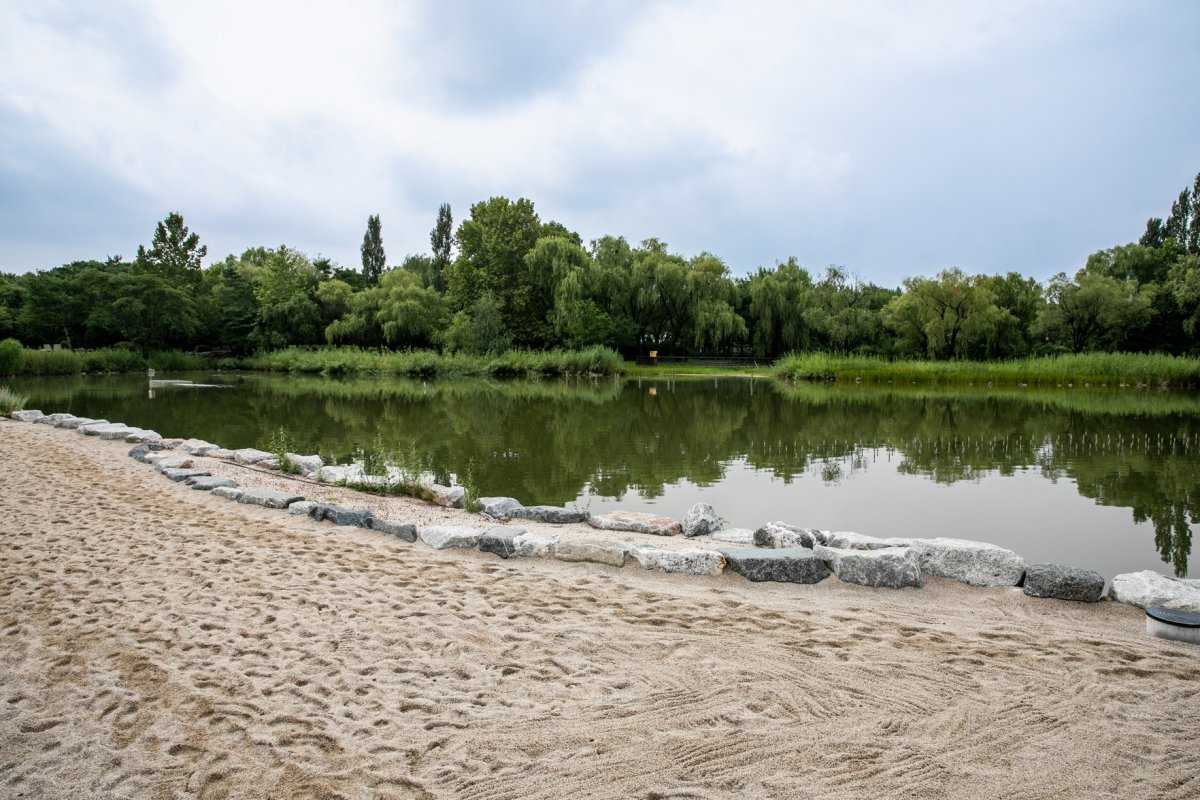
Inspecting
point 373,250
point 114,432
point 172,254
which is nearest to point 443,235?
point 373,250

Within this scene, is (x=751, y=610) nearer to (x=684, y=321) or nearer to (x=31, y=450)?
(x=31, y=450)

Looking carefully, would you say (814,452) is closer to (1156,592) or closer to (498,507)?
(498,507)

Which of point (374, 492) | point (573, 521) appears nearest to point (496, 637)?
point (573, 521)

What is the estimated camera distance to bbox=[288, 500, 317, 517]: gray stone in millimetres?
6684

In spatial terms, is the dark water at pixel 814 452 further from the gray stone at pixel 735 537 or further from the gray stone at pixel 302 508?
the gray stone at pixel 302 508

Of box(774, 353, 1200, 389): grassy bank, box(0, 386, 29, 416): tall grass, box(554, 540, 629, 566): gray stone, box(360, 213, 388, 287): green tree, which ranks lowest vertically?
box(554, 540, 629, 566): gray stone

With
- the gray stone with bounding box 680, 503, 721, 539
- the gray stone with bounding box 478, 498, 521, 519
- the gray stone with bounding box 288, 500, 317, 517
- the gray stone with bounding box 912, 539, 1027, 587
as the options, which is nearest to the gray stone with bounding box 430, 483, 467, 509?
the gray stone with bounding box 478, 498, 521, 519

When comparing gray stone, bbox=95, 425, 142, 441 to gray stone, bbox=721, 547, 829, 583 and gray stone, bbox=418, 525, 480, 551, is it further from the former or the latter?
gray stone, bbox=721, 547, 829, 583

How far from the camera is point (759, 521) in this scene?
7.34 metres

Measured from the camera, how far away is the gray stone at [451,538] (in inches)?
222

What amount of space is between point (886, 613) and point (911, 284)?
38.7 metres

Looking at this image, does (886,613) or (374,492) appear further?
(374,492)

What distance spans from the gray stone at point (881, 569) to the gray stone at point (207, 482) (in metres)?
6.51

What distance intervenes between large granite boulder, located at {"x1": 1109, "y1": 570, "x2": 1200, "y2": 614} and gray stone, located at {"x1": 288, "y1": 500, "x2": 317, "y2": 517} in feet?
20.8
